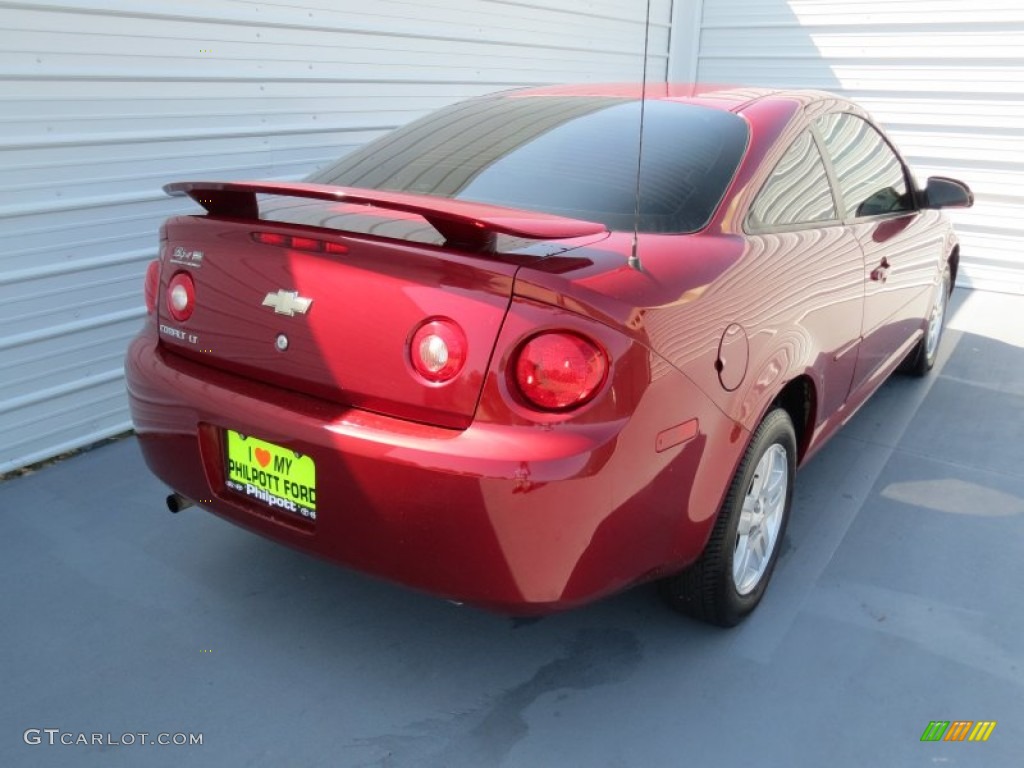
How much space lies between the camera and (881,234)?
335 cm

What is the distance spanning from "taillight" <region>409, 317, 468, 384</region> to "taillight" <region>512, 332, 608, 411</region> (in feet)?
0.40

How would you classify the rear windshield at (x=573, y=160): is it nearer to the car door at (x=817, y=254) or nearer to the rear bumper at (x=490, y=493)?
the car door at (x=817, y=254)

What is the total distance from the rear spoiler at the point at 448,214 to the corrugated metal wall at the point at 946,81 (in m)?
6.46

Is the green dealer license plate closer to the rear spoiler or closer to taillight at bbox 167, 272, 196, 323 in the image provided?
taillight at bbox 167, 272, 196, 323

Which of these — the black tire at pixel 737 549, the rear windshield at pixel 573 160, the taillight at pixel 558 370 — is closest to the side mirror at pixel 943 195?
the rear windshield at pixel 573 160

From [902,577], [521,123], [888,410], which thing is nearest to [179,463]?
[521,123]

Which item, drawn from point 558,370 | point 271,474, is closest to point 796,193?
point 558,370

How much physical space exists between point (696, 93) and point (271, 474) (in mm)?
1882

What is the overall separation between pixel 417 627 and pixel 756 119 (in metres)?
1.79

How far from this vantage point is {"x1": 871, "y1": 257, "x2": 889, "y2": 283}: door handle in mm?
3211

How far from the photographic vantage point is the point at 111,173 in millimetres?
3598

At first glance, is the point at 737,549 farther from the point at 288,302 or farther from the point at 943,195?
the point at 943,195

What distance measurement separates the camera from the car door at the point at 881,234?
10.4ft

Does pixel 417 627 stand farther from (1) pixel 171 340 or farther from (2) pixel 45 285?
(2) pixel 45 285
